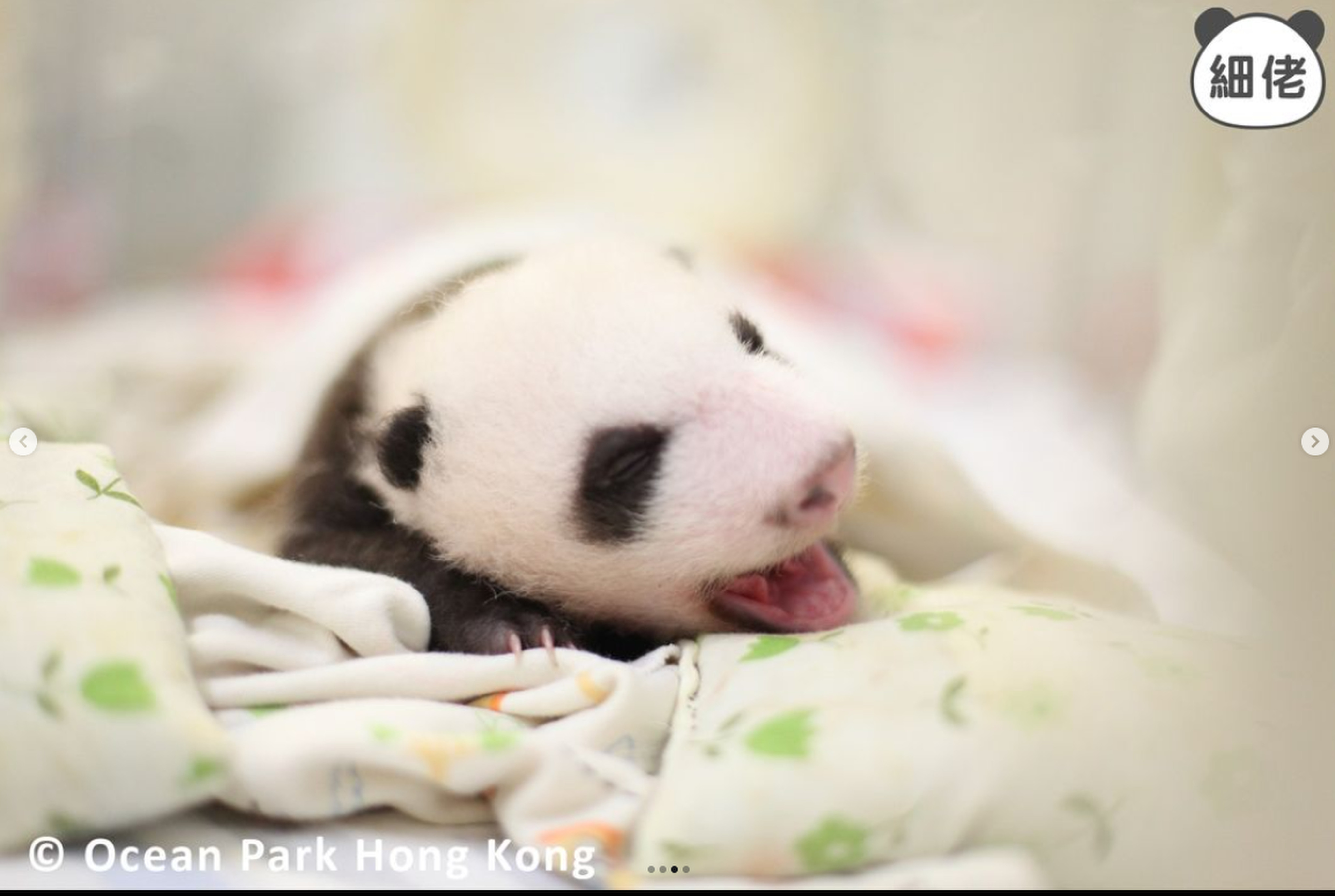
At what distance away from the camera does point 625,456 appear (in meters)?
1.36

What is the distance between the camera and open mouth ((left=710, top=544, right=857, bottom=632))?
1.44 meters

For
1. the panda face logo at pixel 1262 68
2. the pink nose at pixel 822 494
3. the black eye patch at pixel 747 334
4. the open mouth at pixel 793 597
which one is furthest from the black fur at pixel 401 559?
the panda face logo at pixel 1262 68

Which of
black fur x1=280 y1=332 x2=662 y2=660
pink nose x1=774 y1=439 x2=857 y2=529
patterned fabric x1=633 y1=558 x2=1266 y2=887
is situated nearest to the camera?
patterned fabric x1=633 y1=558 x2=1266 y2=887

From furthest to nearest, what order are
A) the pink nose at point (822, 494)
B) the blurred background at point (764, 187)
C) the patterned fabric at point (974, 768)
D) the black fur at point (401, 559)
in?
the blurred background at point (764, 187)
the black fur at point (401, 559)
the pink nose at point (822, 494)
the patterned fabric at point (974, 768)

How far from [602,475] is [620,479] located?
23mm

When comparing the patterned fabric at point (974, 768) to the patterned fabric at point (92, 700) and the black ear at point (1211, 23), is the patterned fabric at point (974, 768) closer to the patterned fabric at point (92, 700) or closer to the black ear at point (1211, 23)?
the patterned fabric at point (92, 700)

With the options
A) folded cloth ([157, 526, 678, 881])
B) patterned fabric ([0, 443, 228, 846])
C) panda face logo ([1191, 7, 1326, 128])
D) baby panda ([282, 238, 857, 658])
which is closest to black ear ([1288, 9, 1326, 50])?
panda face logo ([1191, 7, 1326, 128])

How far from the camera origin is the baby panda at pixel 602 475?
4.33 ft

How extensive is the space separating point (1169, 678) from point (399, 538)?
0.99 m
